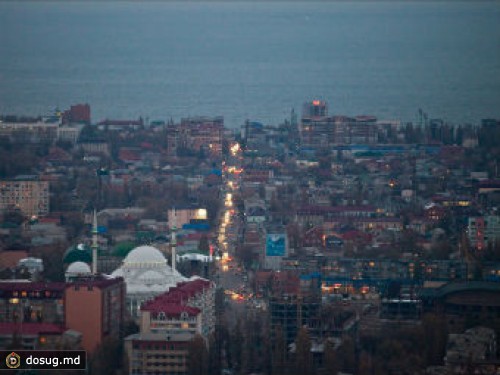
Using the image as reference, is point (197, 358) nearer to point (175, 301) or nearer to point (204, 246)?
point (175, 301)

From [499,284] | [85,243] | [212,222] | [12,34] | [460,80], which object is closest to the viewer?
[499,284]

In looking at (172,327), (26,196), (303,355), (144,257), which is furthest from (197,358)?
(26,196)

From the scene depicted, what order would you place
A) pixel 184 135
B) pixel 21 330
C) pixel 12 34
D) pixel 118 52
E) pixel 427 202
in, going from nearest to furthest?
1. pixel 21 330
2. pixel 427 202
3. pixel 184 135
4. pixel 12 34
5. pixel 118 52

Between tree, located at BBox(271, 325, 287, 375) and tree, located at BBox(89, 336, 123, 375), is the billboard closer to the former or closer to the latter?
tree, located at BBox(271, 325, 287, 375)

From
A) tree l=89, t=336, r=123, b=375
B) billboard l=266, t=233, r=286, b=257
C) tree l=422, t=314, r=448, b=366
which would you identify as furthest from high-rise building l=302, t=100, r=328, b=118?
tree l=89, t=336, r=123, b=375

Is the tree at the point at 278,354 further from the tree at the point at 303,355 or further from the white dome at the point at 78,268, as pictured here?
the white dome at the point at 78,268

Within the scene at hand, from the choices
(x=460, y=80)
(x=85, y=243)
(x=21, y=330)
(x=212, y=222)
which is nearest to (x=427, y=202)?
(x=212, y=222)

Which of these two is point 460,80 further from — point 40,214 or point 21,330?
point 21,330
